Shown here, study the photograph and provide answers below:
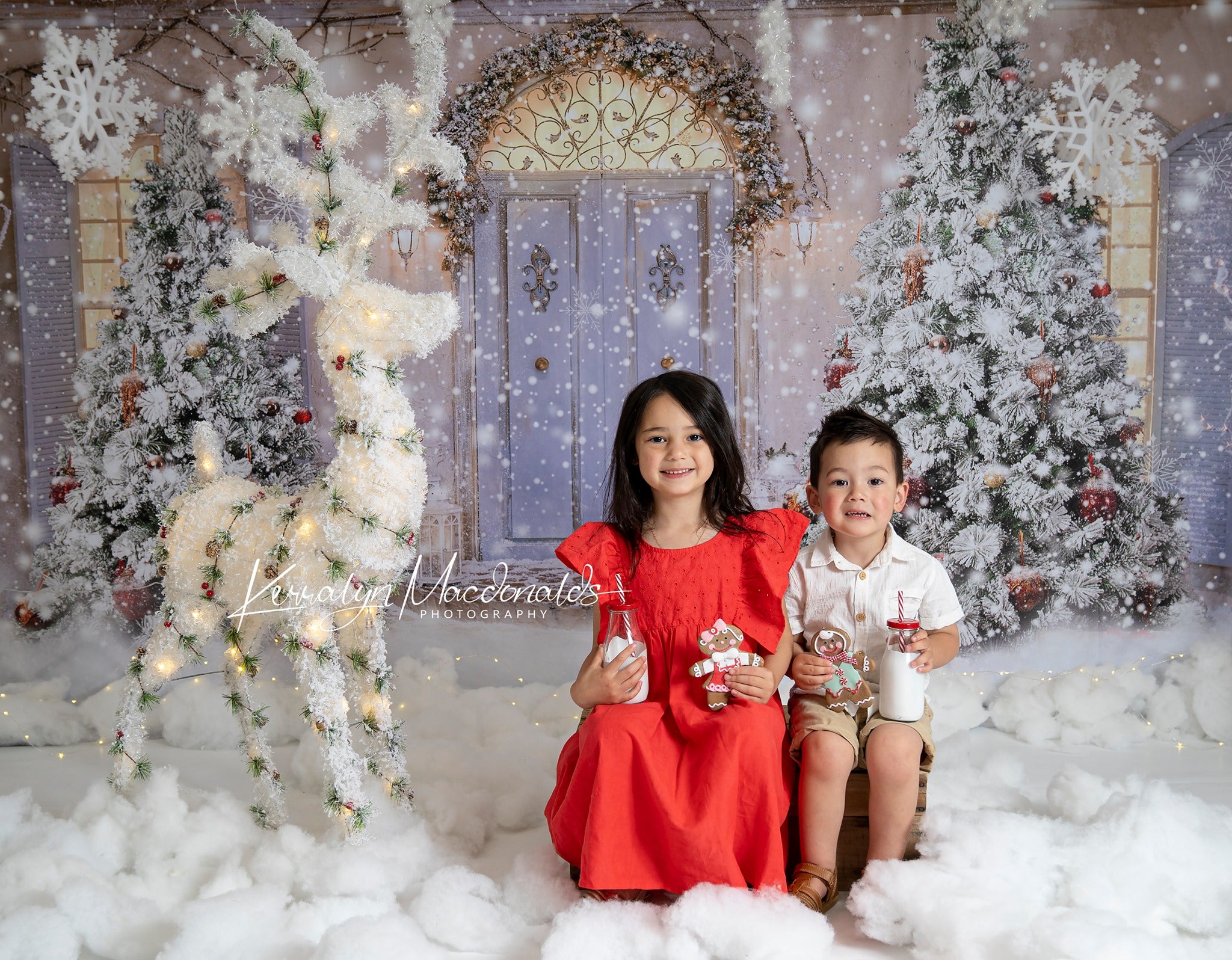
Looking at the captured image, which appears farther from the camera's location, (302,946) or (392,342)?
(392,342)

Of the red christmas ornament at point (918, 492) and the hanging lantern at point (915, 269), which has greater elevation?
the hanging lantern at point (915, 269)

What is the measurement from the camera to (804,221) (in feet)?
14.6

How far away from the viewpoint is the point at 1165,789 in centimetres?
273

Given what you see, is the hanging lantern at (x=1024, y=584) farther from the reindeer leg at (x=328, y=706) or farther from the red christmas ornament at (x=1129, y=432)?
the reindeer leg at (x=328, y=706)

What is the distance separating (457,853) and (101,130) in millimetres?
3301

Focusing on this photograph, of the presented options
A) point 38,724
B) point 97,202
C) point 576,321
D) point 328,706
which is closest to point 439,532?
point 576,321

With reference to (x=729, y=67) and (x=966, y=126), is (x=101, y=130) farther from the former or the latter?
(x=966, y=126)

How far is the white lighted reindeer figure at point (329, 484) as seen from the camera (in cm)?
250

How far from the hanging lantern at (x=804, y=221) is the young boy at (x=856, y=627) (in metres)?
2.00

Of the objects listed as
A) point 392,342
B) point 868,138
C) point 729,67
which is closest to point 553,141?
point 729,67

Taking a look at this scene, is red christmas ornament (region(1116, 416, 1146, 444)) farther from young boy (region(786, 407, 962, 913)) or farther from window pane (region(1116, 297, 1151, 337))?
young boy (region(786, 407, 962, 913))

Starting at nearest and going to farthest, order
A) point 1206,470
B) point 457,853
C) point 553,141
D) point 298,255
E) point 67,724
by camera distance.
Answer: point 298,255 → point 457,853 → point 67,724 → point 1206,470 → point 553,141

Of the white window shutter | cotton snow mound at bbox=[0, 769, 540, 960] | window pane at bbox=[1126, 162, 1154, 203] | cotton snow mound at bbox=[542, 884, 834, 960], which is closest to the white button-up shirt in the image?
cotton snow mound at bbox=[542, 884, 834, 960]

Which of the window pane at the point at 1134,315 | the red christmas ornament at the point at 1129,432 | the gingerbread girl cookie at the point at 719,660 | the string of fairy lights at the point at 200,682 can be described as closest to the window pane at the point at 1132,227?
the window pane at the point at 1134,315
